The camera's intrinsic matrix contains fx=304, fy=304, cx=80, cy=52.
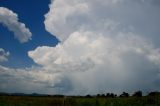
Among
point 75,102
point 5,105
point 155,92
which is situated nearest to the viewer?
point 5,105

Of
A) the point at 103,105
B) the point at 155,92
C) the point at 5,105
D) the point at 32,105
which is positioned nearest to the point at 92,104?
the point at 103,105

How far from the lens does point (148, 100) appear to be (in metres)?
35.6

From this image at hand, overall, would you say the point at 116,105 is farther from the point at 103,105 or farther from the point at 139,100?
the point at 139,100

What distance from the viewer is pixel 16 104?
Result: 3328cm

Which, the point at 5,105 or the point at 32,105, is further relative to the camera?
the point at 32,105

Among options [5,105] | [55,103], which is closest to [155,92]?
[55,103]

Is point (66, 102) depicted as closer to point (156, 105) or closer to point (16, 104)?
point (16, 104)

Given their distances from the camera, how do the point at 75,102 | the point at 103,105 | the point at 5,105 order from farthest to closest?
the point at 75,102 < the point at 103,105 < the point at 5,105

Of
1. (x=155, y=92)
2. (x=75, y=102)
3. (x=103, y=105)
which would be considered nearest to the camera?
(x=103, y=105)

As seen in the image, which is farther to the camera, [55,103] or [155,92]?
[155,92]

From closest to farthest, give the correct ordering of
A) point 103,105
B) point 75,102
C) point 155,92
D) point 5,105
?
point 5,105 → point 103,105 → point 75,102 → point 155,92

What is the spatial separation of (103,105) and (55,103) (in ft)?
21.9

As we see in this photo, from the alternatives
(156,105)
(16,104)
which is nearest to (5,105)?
(16,104)

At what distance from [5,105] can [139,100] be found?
15.3 metres
